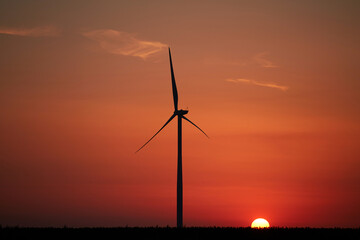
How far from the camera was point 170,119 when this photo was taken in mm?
102375
